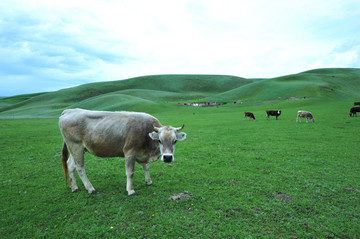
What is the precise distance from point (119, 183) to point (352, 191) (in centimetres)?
990

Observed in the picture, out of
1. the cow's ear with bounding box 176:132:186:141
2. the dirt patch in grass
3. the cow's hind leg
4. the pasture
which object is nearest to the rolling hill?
the pasture

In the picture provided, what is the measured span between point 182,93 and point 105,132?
128 meters

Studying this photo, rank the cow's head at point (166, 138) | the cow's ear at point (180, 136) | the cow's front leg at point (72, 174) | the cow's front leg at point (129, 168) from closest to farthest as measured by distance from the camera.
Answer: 1. the cow's head at point (166, 138)
2. the cow's ear at point (180, 136)
3. the cow's front leg at point (129, 168)
4. the cow's front leg at point (72, 174)

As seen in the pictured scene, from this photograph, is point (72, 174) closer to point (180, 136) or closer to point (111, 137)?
point (111, 137)

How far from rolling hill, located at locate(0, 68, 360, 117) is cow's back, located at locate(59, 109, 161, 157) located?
174 feet

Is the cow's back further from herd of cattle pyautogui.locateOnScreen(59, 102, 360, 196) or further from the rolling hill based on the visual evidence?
the rolling hill

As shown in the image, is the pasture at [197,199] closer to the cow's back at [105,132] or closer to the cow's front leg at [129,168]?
the cow's front leg at [129,168]

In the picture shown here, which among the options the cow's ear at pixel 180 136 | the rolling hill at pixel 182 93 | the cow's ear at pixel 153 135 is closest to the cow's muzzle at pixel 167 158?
the cow's ear at pixel 153 135

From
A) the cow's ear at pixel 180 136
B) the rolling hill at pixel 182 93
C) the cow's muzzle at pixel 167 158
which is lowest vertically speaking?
the cow's muzzle at pixel 167 158

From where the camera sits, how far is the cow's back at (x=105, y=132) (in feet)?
25.0

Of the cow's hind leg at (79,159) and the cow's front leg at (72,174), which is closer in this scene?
the cow's hind leg at (79,159)

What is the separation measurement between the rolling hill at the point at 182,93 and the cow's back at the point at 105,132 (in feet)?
174

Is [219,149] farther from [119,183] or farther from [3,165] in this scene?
[3,165]

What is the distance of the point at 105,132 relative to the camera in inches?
300
